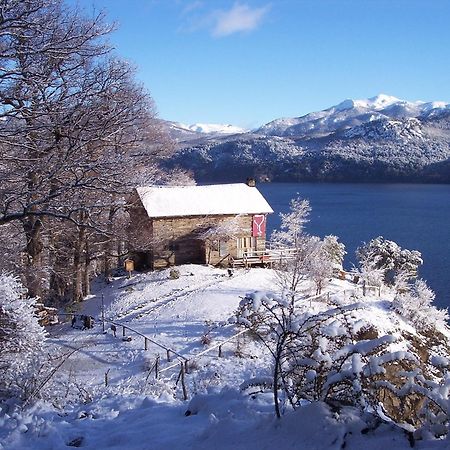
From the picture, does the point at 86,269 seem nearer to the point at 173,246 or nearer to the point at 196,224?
the point at 173,246

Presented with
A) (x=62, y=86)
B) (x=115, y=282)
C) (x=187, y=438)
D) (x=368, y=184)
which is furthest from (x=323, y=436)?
(x=368, y=184)

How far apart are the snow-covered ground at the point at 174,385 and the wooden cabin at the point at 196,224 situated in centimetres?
168

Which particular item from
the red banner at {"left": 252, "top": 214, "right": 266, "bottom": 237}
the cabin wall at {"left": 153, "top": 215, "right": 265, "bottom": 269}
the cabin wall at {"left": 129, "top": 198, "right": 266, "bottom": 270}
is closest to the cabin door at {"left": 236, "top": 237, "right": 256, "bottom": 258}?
the cabin wall at {"left": 129, "top": 198, "right": 266, "bottom": 270}

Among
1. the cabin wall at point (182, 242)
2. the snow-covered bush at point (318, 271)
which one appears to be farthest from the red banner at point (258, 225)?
the snow-covered bush at point (318, 271)

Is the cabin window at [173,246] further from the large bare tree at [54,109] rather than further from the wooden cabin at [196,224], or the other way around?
the large bare tree at [54,109]

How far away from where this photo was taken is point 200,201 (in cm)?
2736

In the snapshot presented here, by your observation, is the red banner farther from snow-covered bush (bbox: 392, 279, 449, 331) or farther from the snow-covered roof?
snow-covered bush (bbox: 392, 279, 449, 331)

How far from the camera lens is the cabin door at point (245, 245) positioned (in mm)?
28047

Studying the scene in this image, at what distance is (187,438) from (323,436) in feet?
5.01

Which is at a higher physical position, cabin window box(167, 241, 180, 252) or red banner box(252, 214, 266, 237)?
red banner box(252, 214, 266, 237)

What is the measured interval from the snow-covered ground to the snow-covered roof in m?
3.35

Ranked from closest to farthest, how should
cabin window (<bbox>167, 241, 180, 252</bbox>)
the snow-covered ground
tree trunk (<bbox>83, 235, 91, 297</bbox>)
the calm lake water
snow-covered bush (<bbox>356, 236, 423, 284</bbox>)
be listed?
the snow-covered ground < tree trunk (<bbox>83, 235, 91, 297</bbox>) < cabin window (<bbox>167, 241, 180, 252</bbox>) < snow-covered bush (<bbox>356, 236, 423, 284</bbox>) < the calm lake water

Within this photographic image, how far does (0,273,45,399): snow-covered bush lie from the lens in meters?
7.99

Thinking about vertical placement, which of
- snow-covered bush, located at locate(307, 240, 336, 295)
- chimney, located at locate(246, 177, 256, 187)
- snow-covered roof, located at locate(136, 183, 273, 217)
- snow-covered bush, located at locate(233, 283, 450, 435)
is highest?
chimney, located at locate(246, 177, 256, 187)
